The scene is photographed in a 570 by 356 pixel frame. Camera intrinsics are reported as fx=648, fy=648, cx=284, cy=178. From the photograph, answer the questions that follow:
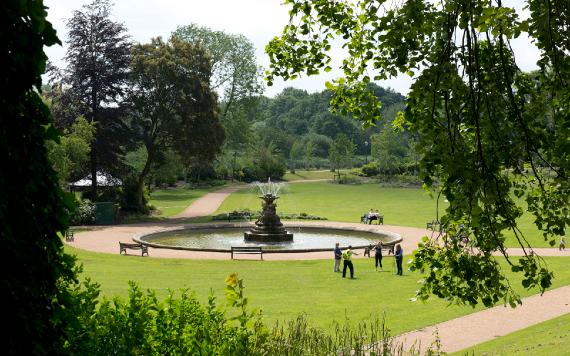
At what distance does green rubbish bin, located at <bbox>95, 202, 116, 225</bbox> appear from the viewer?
40.8 meters

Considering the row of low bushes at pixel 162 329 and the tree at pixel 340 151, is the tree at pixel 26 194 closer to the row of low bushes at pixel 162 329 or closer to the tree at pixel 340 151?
the row of low bushes at pixel 162 329

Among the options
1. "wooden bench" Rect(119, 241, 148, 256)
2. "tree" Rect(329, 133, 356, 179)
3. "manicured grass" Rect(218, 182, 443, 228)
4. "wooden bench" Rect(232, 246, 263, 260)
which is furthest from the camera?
"tree" Rect(329, 133, 356, 179)

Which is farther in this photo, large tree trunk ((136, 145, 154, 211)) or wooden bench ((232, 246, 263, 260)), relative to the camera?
large tree trunk ((136, 145, 154, 211))

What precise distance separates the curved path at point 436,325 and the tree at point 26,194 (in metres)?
6.67

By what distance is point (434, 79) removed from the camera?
22.9ft

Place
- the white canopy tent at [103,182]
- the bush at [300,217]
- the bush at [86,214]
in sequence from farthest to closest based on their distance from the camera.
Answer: the white canopy tent at [103,182], the bush at [300,217], the bush at [86,214]

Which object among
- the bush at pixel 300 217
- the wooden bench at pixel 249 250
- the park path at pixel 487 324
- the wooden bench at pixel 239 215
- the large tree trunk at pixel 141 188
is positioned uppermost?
the large tree trunk at pixel 141 188

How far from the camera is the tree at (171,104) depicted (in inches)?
1788

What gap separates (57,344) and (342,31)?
6702 mm

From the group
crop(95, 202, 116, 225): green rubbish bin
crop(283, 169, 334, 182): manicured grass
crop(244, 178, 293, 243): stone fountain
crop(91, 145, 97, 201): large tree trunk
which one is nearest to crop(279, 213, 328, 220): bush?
crop(244, 178, 293, 243): stone fountain

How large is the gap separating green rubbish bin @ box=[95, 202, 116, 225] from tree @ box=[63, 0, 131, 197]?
108 inches

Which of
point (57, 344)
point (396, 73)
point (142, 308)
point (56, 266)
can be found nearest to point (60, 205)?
point (56, 266)

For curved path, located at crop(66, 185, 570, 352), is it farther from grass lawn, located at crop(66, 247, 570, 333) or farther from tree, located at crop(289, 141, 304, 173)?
tree, located at crop(289, 141, 304, 173)

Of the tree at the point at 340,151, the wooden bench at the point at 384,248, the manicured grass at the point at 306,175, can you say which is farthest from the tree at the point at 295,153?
the wooden bench at the point at 384,248
